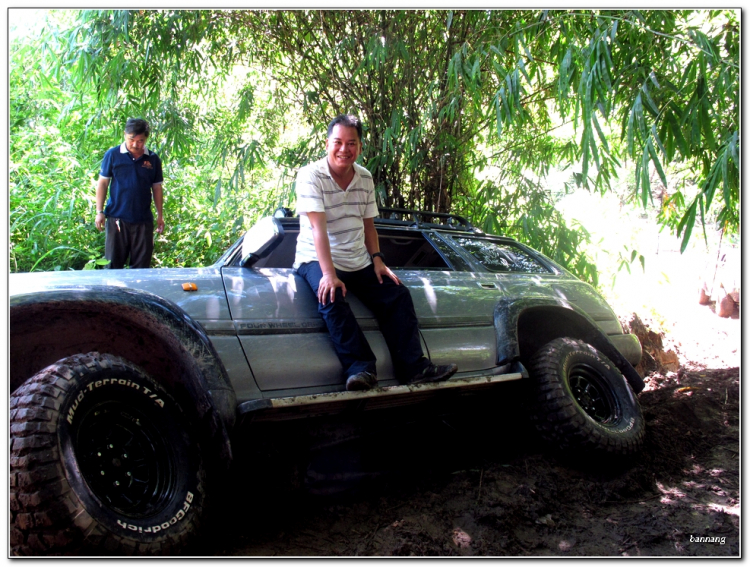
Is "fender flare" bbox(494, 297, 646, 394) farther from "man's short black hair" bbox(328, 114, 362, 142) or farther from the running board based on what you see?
"man's short black hair" bbox(328, 114, 362, 142)

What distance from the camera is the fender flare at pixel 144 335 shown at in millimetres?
2271

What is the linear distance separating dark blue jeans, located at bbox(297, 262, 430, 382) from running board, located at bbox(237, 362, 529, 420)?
121mm

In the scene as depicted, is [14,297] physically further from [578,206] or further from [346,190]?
[578,206]

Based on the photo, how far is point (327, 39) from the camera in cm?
555

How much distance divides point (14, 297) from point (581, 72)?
3450mm

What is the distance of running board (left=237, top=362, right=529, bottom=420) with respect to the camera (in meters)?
2.44

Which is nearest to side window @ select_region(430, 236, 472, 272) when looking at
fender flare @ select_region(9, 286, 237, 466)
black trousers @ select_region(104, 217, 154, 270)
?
fender flare @ select_region(9, 286, 237, 466)

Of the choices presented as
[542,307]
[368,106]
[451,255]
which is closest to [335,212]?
[451,255]

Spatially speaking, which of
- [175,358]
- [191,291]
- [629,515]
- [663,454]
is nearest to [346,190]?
[191,291]

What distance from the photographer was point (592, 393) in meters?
3.93

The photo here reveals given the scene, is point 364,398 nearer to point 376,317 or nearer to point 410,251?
point 376,317

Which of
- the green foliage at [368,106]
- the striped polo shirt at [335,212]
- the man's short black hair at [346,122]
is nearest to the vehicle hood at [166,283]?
the striped polo shirt at [335,212]

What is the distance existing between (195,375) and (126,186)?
7.86 ft

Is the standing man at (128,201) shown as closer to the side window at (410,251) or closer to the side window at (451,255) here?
the side window at (410,251)
